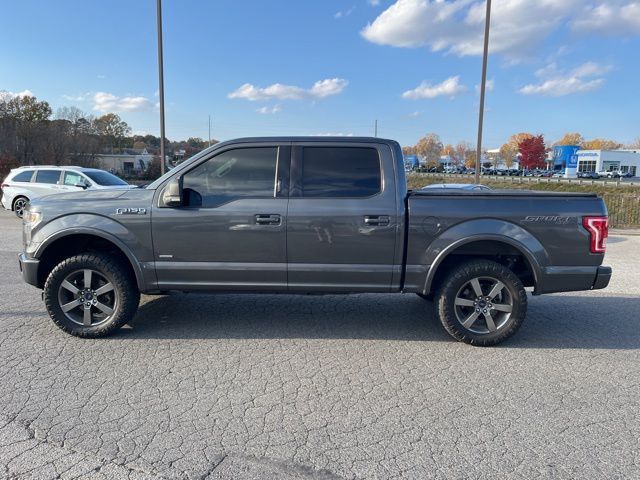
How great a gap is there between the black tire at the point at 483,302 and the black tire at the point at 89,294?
311 cm

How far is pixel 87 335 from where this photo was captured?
4.44m

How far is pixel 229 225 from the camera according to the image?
431 cm

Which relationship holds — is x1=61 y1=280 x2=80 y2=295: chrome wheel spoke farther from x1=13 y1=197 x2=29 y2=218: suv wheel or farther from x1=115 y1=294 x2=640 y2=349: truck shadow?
x1=13 y1=197 x2=29 y2=218: suv wheel

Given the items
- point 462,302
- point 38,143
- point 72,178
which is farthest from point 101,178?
point 38,143

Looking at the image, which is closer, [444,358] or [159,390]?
[159,390]

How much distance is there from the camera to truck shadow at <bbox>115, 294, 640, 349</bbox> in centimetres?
467

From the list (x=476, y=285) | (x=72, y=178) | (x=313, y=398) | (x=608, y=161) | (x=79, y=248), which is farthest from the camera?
(x=608, y=161)

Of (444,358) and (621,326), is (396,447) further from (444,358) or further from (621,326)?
(621,326)

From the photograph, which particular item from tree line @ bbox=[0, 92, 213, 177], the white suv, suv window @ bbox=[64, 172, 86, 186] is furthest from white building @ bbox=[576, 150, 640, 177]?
suv window @ bbox=[64, 172, 86, 186]

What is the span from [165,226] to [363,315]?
249cm

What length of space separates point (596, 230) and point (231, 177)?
353cm

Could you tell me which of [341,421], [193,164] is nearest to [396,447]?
[341,421]

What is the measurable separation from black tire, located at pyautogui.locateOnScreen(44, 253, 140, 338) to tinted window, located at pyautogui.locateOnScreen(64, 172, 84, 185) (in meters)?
10.8

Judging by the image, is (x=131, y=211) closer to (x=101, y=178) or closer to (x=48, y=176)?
(x=101, y=178)
